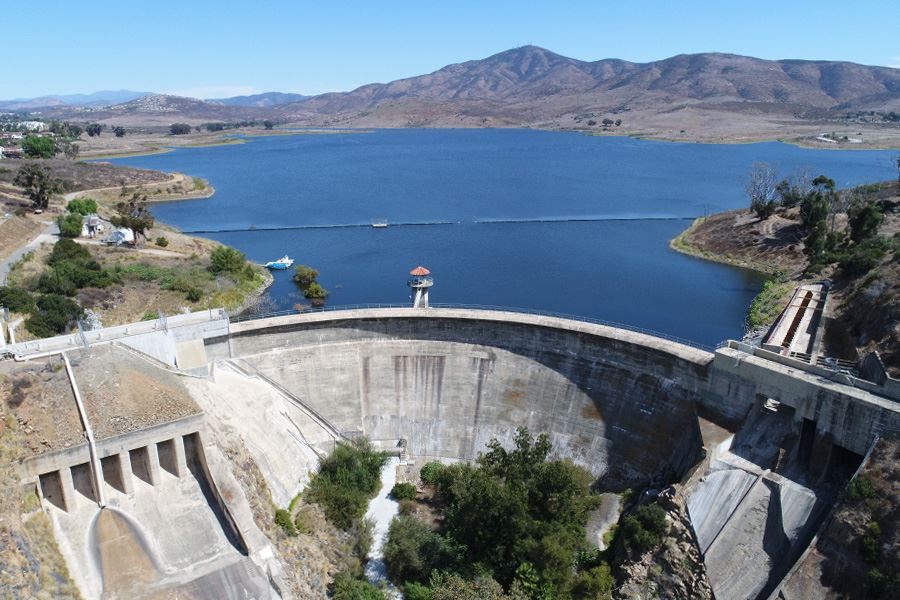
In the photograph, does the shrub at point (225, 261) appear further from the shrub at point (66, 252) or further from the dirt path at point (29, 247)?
the dirt path at point (29, 247)

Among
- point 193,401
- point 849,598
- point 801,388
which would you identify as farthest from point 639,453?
point 193,401

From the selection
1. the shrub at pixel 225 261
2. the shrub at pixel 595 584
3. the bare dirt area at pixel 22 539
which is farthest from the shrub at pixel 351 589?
the shrub at pixel 225 261

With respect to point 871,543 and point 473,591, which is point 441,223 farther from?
point 871,543

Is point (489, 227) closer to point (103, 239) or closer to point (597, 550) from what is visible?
point (103, 239)

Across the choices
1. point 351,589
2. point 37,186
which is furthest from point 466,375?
point 37,186

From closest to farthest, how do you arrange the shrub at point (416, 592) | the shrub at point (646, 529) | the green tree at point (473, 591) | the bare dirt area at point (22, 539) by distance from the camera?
the bare dirt area at point (22, 539) → the green tree at point (473, 591) → the shrub at point (646, 529) → the shrub at point (416, 592)

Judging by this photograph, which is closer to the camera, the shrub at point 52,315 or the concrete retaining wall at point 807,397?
the concrete retaining wall at point 807,397

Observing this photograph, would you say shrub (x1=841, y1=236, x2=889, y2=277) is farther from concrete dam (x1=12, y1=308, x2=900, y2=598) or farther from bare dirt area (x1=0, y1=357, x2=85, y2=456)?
bare dirt area (x1=0, y1=357, x2=85, y2=456)
